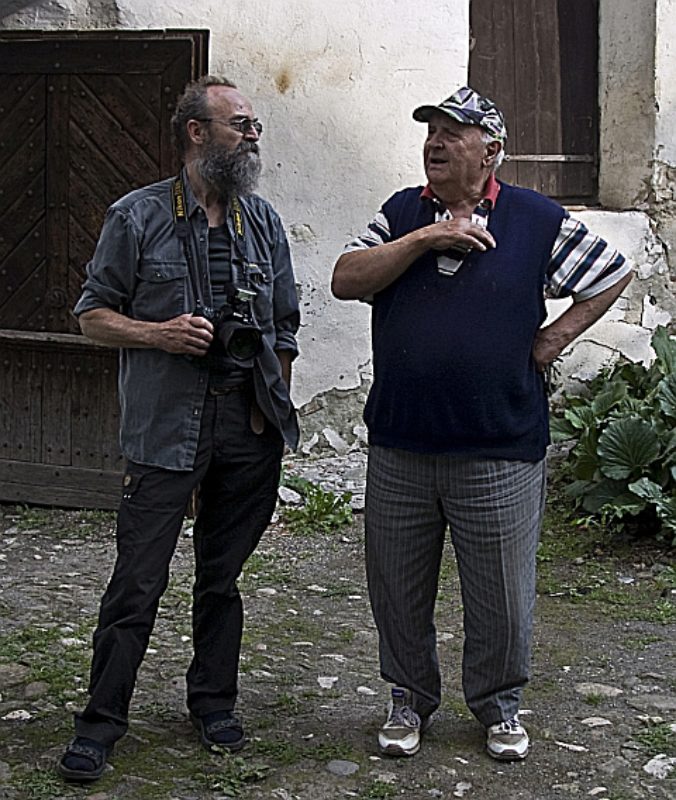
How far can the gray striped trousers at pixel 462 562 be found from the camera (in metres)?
3.85

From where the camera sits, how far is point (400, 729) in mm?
4023

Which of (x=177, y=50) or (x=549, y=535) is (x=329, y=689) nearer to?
(x=549, y=535)

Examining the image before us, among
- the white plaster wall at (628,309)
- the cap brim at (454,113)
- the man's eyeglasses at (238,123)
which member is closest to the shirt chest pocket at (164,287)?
the man's eyeglasses at (238,123)

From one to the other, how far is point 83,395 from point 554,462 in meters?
2.54

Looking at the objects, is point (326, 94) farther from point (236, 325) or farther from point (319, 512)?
point (236, 325)

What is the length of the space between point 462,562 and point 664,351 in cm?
353

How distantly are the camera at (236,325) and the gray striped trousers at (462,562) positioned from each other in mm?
505

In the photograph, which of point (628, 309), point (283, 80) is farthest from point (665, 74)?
point (283, 80)

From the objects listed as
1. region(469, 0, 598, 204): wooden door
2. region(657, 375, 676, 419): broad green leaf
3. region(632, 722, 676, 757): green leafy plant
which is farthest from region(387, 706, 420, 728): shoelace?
region(469, 0, 598, 204): wooden door

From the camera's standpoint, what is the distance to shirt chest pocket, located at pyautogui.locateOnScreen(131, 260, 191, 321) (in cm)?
380

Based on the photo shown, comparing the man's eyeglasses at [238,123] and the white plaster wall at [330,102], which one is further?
the white plaster wall at [330,102]

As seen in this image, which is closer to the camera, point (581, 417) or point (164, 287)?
point (164, 287)

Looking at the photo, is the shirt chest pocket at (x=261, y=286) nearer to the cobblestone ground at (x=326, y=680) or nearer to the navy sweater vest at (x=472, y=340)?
the navy sweater vest at (x=472, y=340)

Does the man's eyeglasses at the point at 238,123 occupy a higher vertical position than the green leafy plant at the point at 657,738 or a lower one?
higher
